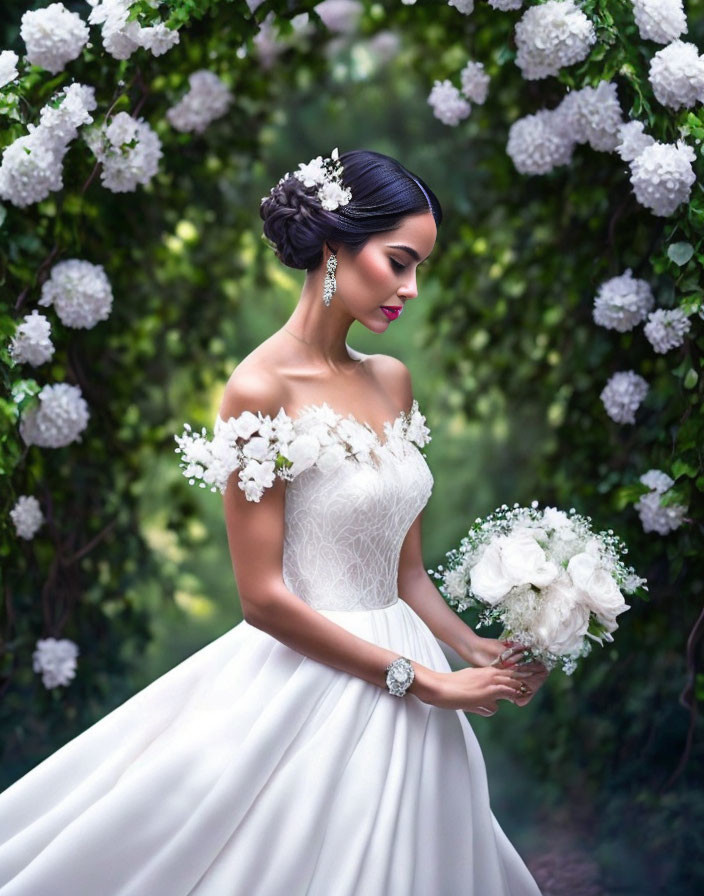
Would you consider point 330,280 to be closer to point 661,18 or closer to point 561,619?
point 561,619

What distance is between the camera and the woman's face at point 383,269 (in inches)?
93.6

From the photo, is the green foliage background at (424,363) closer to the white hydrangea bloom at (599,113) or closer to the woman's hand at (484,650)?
the white hydrangea bloom at (599,113)

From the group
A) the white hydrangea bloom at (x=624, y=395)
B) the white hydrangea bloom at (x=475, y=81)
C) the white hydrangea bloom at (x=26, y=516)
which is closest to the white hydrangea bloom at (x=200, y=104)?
the white hydrangea bloom at (x=475, y=81)

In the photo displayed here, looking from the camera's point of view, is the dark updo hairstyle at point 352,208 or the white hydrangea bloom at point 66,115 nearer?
the dark updo hairstyle at point 352,208

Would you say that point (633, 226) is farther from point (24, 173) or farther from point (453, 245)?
point (24, 173)

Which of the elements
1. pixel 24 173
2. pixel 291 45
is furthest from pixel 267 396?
pixel 291 45

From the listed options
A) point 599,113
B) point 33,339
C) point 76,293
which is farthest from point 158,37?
point 599,113

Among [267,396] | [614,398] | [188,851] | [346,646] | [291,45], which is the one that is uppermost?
[291,45]

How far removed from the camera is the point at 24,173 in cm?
304

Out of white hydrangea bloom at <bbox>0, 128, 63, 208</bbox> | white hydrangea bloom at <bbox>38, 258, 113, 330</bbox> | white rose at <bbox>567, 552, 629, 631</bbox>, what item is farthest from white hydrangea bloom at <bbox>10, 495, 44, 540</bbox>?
white rose at <bbox>567, 552, 629, 631</bbox>

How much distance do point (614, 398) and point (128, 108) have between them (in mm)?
1633

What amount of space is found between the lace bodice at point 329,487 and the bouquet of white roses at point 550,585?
9.2 inches

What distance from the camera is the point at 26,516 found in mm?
3398

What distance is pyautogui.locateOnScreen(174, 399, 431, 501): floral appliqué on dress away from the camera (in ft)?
7.35
